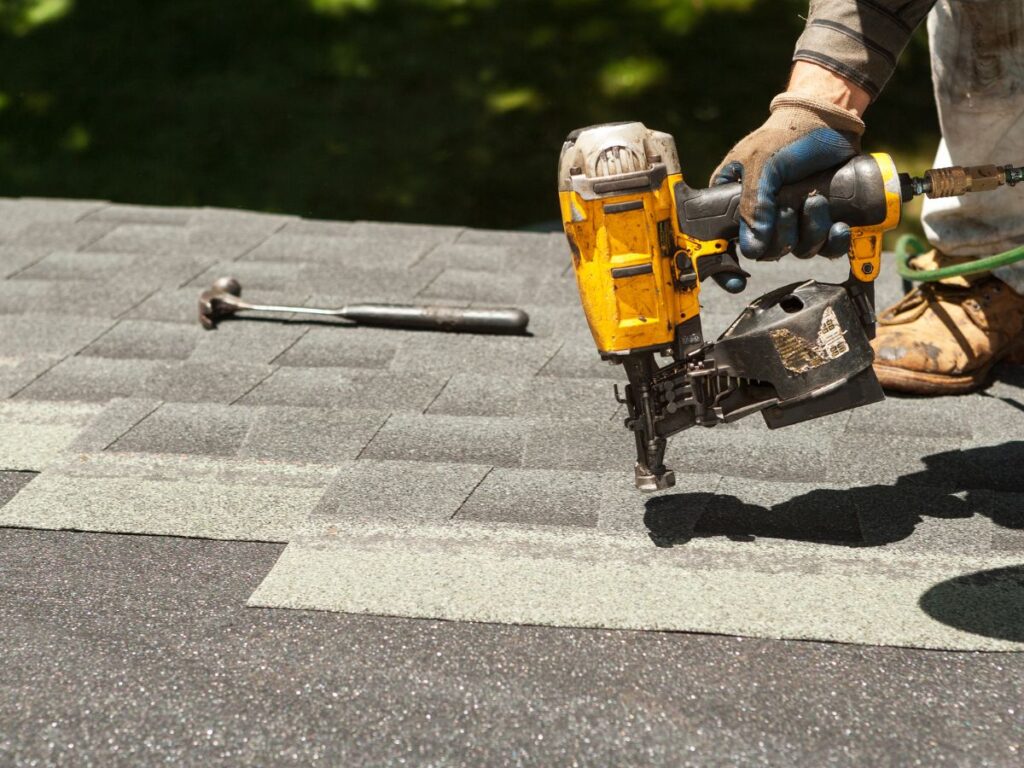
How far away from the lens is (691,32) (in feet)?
16.9

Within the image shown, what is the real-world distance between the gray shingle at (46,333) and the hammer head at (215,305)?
0.77 ft

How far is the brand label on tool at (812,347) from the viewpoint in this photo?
85.7 inches

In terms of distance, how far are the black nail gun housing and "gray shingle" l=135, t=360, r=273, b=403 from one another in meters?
0.98

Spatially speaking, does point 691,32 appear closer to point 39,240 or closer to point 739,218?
point 39,240

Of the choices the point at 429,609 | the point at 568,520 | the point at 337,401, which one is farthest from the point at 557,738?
the point at 337,401

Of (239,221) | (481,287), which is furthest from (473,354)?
(239,221)

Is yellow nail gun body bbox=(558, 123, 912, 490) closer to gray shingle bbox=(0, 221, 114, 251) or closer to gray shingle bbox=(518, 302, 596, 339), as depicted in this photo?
gray shingle bbox=(518, 302, 596, 339)

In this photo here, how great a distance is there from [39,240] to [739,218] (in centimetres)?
238

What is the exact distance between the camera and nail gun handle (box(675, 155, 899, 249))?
2.18 meters

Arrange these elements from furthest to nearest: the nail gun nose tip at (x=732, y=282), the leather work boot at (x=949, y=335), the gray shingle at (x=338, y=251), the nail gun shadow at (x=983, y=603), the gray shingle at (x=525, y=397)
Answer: the gray shingle at (x=338, y=251), the leather work boot at (x=949, y=335), the gray shingle at (x=525, y=397), the nail gun nose tip at (x=732, y=282), the nail gun shadow at (x=983, y=603)

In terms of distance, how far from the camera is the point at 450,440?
8.61 ft

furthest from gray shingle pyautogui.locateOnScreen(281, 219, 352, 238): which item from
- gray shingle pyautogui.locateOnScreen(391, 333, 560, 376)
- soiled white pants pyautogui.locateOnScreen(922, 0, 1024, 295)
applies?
soiled white pants pyautogui.locateOnScreen(922, 0, 1024, 295)

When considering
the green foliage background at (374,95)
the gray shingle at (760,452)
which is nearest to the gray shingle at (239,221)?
the green foliage background at (374,95)

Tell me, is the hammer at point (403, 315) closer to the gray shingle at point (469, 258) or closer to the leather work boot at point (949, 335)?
the gray shingle at point (469, 258)
